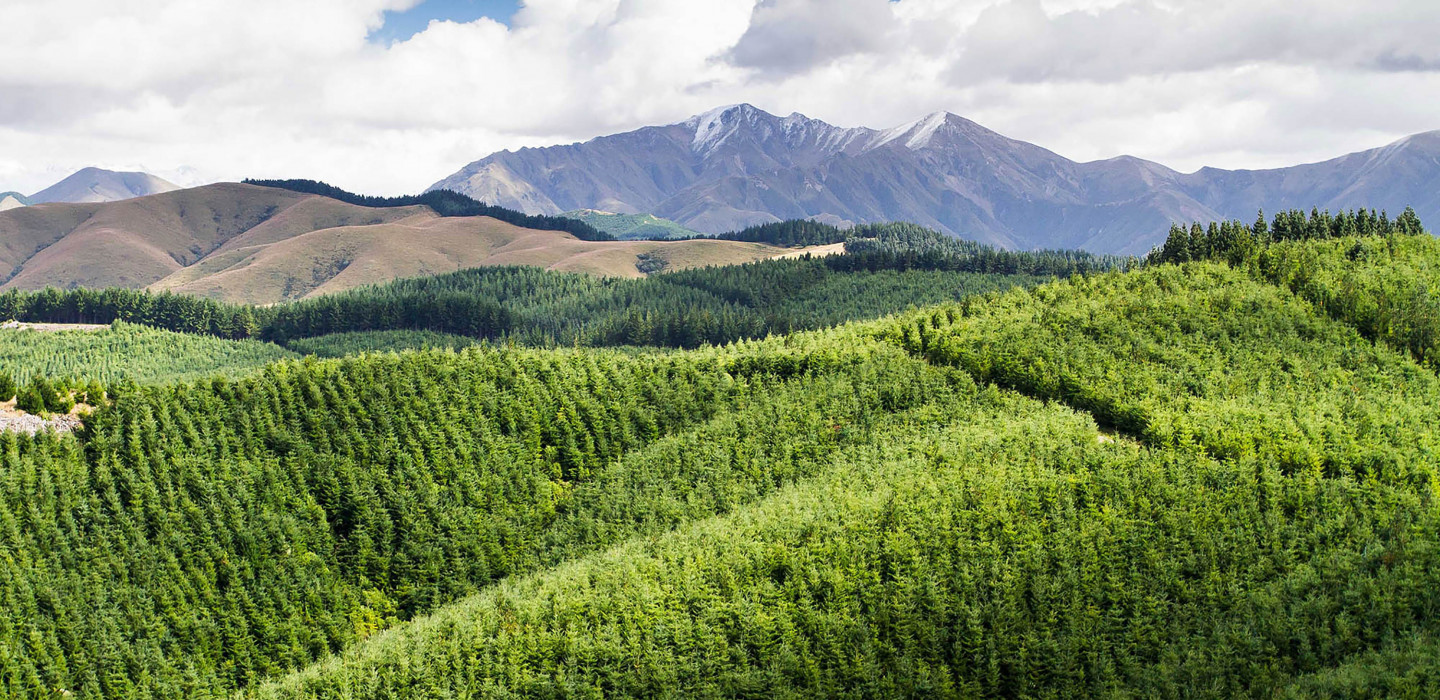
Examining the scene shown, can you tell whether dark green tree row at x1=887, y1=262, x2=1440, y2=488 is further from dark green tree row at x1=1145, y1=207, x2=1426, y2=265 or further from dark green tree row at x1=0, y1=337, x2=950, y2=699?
dark green tree row at x1=1145, y1=207, x2=1426, y2=265

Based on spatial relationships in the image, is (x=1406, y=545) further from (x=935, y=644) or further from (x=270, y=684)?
(x=270, y=684)

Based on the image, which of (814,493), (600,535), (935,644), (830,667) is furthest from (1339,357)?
(600,535)

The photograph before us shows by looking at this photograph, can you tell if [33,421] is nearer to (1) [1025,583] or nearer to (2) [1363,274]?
(1) [1025,583]

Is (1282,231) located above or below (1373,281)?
above

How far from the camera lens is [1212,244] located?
15550cm

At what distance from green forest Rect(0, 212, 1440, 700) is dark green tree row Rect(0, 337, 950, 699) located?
1.13 feet

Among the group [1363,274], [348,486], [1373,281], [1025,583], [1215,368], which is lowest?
[1025,583]

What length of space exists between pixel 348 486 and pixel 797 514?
4828 centimetres

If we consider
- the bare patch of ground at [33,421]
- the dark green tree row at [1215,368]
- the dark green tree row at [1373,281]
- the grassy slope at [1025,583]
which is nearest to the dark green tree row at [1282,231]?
the dark green tree row at [1373,281]

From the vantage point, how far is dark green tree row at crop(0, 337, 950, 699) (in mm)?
75062

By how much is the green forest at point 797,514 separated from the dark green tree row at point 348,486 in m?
0.34

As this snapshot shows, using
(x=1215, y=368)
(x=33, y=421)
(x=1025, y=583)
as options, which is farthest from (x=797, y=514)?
(x=33, y=421)

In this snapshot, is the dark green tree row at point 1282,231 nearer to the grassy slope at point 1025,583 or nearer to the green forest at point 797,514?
the green forest at point 797,514

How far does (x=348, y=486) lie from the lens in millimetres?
93062
